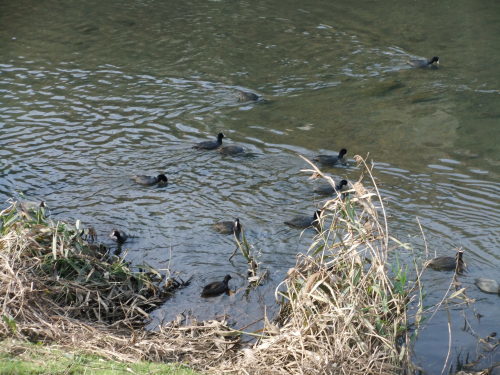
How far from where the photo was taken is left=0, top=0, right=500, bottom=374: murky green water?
38.3ft

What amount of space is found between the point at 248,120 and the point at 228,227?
551 cm

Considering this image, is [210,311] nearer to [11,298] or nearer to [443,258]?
[11,298]

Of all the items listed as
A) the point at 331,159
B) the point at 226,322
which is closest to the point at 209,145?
the point at 331,159

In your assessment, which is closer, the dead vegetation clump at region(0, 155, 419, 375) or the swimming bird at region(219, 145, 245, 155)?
the dead vegetation clump at region(0, 155, 419, 375)

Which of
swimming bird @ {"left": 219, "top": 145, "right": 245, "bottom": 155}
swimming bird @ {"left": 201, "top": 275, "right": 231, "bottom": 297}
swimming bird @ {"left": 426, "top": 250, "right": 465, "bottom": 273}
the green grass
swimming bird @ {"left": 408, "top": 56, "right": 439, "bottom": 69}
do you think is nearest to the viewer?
the green grass

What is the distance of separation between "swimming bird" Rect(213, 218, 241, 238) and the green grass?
4.03 meters

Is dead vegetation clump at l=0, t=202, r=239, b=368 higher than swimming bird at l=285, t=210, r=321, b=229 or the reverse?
higher

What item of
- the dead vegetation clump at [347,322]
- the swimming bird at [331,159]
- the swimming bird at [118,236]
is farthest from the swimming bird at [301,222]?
the dead vegetation clump at [347,322]

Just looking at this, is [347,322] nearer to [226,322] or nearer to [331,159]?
[226,322]

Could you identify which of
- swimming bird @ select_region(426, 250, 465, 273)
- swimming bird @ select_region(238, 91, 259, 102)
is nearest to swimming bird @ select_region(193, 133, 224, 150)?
swimming bird @ select_region(238, 91, 259, 102)

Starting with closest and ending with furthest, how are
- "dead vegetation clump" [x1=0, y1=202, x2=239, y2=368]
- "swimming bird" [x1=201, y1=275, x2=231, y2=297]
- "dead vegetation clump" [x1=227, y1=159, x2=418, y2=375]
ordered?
"dead vegetation clump" [x1=227, y1=159, x2=418, y2=375]
"dead vegetation clump" [x1=0, y1=202, x2=239, y2=368]
"swimming bird" [x1=201, y1=275, x2=231, y2=297]

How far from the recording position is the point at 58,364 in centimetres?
715

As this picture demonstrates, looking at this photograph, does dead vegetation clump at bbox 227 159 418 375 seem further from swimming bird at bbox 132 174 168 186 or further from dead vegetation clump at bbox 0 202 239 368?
swimming bird at bbox 132 174 168 186

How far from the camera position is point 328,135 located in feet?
53.1
